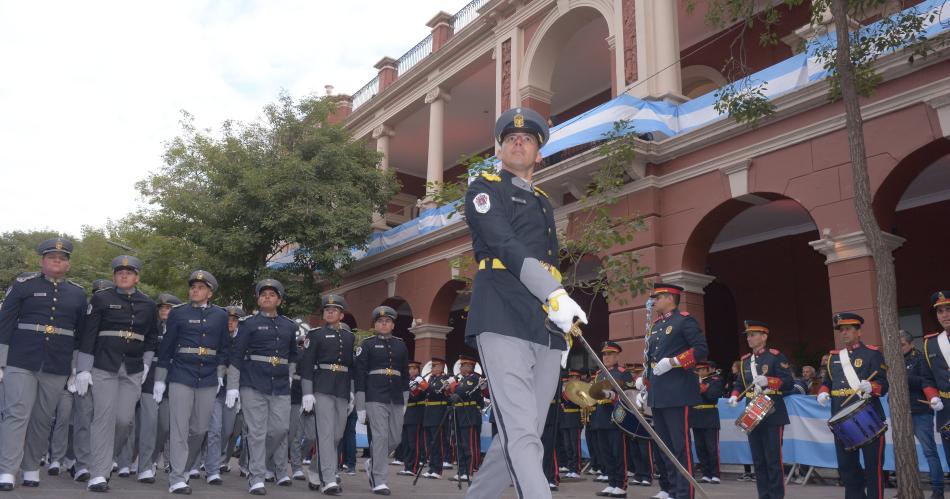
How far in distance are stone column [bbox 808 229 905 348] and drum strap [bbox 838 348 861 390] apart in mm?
3445

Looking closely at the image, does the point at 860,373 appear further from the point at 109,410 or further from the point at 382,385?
the point at 109,410

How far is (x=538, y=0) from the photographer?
1848cm

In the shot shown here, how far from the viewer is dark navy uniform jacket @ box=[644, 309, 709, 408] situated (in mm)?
7203

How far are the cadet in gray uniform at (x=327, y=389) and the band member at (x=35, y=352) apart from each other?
2.47m

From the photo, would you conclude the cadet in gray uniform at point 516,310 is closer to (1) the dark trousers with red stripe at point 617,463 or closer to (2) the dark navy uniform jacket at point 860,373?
(2) the dark navy uniform jacket at point 860,373

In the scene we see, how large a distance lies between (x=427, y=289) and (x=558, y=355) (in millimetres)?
16873

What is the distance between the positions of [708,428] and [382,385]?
4.69 metres

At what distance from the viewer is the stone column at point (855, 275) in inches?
434

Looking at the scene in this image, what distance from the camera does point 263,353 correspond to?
877cm

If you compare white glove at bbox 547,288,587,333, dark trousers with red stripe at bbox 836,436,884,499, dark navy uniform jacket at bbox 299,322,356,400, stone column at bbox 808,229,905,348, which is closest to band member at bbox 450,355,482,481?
dark navy uniform jacket at bbox 299,322,356,400

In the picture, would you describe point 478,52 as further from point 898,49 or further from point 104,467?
point 104,467

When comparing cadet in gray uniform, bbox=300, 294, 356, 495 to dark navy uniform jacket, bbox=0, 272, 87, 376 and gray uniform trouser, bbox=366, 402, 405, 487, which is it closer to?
gray uniform trouser, bbox=366, 402, 405, 487

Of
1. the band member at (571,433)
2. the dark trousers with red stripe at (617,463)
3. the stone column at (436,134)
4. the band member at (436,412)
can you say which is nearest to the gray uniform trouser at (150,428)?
the band member at (436,412)

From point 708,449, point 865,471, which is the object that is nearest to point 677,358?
point 865,471
